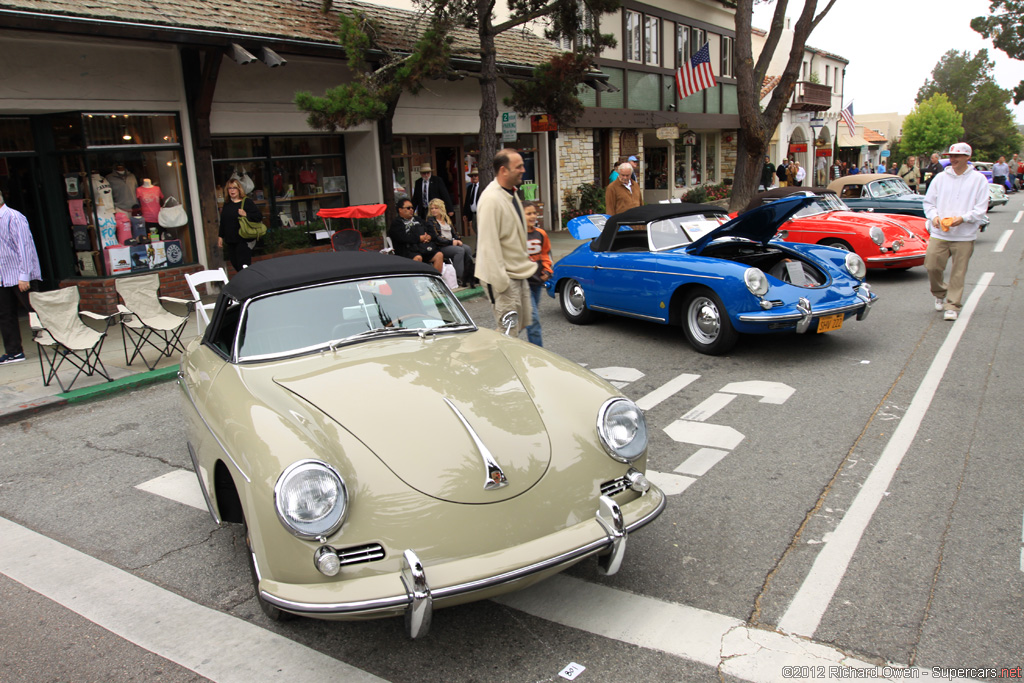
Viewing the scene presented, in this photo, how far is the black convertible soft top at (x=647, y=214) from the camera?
8172 mm

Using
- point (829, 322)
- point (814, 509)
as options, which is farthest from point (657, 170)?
point (814, 509)

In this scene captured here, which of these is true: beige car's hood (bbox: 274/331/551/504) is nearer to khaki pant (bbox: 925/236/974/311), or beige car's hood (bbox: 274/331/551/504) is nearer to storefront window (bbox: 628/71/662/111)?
khaki pant (bbox: 925/236/974/311)

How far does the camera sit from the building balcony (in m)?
36.0

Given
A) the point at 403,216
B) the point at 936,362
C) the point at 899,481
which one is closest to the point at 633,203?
the point at 403,216

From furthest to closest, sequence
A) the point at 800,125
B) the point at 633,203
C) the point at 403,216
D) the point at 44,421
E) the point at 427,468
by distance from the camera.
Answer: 1. the point at 800,125
2. the point at 633,203
3. the point at 403,216
4. the point at 44,421
5. the point at 427,468

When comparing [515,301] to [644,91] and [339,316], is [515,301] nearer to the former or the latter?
[339,316]

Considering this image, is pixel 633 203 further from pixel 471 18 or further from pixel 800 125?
pixel 800 125

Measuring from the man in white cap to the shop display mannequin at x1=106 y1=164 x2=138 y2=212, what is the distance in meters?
10.2

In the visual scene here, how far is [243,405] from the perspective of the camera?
3.41 metres

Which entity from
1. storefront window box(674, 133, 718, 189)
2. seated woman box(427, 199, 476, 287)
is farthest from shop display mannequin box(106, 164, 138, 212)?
storefront window box(674, 133, 718, 189)

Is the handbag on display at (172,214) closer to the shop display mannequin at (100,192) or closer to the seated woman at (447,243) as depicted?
the shop display mannequin at (100,192)

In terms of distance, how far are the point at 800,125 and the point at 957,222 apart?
3322 cm

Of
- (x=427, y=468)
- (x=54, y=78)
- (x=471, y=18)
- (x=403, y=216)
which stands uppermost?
(x=471, y=18)

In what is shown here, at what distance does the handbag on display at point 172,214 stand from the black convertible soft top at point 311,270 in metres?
7.14
